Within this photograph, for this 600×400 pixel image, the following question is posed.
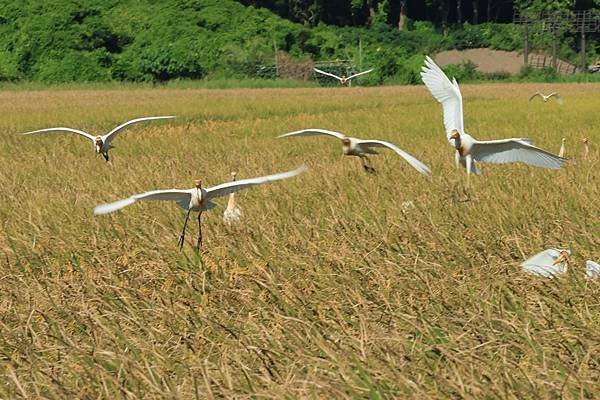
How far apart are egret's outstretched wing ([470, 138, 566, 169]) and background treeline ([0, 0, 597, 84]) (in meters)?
38.2

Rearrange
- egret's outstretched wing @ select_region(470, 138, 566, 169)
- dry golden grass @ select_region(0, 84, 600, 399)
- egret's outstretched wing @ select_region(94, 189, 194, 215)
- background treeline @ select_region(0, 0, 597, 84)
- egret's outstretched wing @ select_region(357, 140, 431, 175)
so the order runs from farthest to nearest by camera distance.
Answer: background treeline @ select_region(0, 0, 597, 84) < egret's outstretched wing @ select_region(470, 138, 566, 169) < egret's outstretched wing @ select_region(357, 140, 431, 175) < egret's outstretched wing @ select_region(94, 189, 194, 215) < dry golden grass @ select_region(0, 84, 600, 399)

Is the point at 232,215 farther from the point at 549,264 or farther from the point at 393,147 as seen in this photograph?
the point at 549,264

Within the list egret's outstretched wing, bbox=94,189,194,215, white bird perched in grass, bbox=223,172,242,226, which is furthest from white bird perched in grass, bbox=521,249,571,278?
white bird perched in grass, bbox=223,172,242,226

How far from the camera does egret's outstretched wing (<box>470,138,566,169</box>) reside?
5895 mm

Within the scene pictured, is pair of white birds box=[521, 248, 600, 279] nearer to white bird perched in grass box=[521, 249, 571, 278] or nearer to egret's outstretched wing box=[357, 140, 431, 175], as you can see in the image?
white bird perched in grass box=[521, 249, 571, 278]

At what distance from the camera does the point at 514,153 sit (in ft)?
20.2

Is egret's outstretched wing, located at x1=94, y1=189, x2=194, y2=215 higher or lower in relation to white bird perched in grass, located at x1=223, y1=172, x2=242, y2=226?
higher

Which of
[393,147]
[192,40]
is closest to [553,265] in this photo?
[393,147]

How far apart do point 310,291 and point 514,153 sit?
305cm

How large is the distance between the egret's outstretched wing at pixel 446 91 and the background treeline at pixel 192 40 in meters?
37.6

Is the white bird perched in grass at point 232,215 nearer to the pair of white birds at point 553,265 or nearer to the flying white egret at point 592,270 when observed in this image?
the pair of white birds at point 553,265

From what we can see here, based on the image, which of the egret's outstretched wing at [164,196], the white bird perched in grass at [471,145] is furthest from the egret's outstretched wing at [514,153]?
the egret's outstretched wing at [164,196]

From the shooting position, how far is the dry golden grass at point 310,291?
94.0 inches

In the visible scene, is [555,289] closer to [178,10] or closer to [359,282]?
[359,282]
